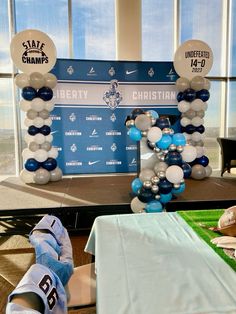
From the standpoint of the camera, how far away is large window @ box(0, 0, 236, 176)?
17.1ft

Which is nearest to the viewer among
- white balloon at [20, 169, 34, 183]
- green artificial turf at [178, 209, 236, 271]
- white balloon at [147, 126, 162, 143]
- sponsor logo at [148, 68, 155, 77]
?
green artificial turf at [178, 209, 236, 271]

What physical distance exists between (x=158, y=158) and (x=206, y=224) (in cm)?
136

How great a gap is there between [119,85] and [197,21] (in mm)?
2177

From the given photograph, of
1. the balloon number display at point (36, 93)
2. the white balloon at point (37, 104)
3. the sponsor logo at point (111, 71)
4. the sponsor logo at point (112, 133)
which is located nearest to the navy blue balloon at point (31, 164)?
the balloon number display at point (36, 93)

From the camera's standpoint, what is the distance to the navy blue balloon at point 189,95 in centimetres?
441

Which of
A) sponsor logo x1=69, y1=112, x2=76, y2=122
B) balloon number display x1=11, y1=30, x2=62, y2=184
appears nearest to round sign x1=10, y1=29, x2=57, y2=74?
balloon number display x1=11, y1=30, x2=62, y2=184

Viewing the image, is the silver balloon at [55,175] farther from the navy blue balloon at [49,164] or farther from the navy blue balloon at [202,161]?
the navy blue balloon at [202,161]

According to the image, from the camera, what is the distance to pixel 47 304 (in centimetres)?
83

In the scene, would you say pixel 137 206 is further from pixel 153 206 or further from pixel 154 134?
pixel 154 134

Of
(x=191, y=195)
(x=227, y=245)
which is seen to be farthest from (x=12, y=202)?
(x=227, y=245)

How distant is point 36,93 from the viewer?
13.6 ft

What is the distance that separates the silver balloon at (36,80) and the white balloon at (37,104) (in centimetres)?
18

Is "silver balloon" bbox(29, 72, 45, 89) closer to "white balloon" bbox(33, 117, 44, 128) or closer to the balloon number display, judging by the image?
the balloon number display

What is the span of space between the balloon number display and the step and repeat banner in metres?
0.64
